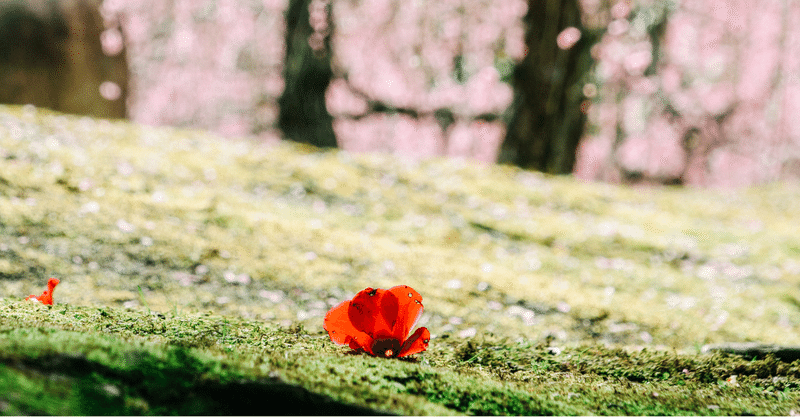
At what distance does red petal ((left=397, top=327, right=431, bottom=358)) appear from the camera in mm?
1695

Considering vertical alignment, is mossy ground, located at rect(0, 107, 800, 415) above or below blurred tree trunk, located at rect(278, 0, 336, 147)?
below

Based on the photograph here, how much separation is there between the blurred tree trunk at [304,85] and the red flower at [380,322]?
6.57 metres

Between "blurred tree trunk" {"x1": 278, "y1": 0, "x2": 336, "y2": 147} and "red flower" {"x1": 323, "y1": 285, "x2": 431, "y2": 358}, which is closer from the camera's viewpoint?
"red flower" {"x1": 323, "y1": 285, "x2": 431, "y2": 358}

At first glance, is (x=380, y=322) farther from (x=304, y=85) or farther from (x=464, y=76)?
(x=464, y=76)

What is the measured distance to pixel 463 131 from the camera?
8289mm

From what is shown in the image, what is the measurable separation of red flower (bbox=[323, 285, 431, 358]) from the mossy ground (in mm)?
63

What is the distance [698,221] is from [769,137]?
397cm

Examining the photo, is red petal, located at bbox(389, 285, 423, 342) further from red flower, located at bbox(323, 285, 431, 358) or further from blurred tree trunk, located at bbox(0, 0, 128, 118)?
blurred tree trunk, located at bbox(0, 0, 128, 118)

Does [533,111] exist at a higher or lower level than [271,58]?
lower

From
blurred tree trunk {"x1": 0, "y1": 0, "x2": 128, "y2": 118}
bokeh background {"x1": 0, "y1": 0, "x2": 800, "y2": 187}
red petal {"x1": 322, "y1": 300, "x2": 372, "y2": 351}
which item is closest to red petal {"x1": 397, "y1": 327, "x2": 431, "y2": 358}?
red petal {"x1": 322, "y1": 300, "x2": 372, "y2": 351}

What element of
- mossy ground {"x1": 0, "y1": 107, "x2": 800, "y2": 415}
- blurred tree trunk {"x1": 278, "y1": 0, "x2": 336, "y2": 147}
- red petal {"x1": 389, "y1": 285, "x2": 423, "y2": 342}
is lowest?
mossy ground {"x1": 0, "y1": 107, "x2": 800, "y2": 415}

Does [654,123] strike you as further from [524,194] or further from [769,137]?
[524,194]

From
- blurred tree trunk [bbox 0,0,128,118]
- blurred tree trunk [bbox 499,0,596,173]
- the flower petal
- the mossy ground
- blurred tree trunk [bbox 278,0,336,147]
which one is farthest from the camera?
blurred tree trunk [bbox 499,0,596,173]

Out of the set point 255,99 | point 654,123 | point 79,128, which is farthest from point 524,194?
point 79,128
